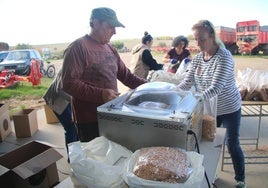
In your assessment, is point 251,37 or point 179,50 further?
point 251,37

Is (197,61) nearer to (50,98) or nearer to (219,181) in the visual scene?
(219,181)

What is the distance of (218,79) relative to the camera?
1557 mm

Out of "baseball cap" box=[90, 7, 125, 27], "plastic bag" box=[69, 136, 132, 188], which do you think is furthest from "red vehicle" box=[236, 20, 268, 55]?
"plastic bag" box=[69, 136, 132, 188]

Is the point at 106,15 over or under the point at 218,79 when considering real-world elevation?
over

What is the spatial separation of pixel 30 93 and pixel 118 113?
18.9 ft

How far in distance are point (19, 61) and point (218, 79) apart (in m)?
7.83

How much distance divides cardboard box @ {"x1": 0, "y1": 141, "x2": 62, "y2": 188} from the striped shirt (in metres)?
1.30

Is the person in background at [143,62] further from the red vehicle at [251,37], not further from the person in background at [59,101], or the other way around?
the red vehicle at [251,37]

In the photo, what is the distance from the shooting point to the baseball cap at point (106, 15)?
59.3 inches

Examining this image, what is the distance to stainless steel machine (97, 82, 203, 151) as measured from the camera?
895mm

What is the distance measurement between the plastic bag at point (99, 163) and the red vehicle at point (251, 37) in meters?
13.8

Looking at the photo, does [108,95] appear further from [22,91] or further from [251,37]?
[251,37]

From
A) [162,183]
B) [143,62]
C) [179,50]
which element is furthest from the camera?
[179,50]

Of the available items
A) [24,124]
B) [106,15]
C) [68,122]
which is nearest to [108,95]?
[106,15]
